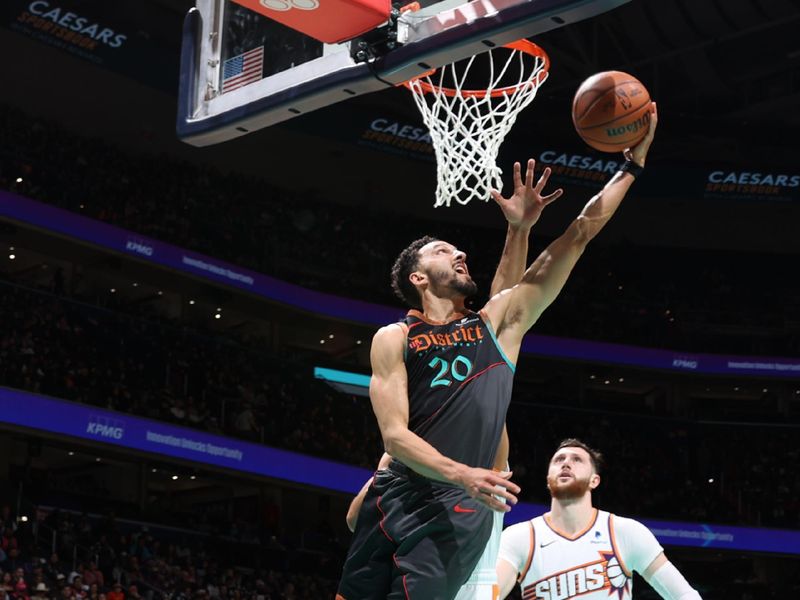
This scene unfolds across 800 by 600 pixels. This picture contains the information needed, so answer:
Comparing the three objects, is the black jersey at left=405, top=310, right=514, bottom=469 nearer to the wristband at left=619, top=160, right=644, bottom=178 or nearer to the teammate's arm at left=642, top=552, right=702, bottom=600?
the wristband at left=619, top=160, right=644, bottom=178

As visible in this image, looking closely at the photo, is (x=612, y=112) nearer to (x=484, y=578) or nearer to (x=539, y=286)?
(x=539, y=286)

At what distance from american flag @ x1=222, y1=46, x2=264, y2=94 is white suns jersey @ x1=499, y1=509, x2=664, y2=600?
2686mm

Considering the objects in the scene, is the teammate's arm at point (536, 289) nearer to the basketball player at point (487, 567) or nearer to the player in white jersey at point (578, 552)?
the basketball player at point (487, 567)

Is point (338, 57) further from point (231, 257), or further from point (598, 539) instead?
point (231, 257)

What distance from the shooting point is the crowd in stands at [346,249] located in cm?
2161

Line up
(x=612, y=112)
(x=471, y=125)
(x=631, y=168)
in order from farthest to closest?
(x=471, y=125) < (x=612, y=112) < (x=631, y=168)

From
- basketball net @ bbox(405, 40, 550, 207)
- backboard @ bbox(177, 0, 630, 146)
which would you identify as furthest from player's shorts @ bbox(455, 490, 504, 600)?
basketball net @ bbox(405, 40, 550, 207)

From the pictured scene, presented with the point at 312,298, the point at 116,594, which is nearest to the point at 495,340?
the point at 116,594

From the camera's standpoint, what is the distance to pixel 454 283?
4512 millimetres

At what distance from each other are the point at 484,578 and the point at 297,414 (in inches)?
696

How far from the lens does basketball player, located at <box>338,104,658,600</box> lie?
403cm

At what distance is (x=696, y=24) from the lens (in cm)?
2267

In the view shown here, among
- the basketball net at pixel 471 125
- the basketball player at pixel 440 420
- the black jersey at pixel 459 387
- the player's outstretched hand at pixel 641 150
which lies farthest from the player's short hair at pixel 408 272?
the basketball net at pixel 471 125

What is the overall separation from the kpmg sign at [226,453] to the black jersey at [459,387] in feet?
45.2
